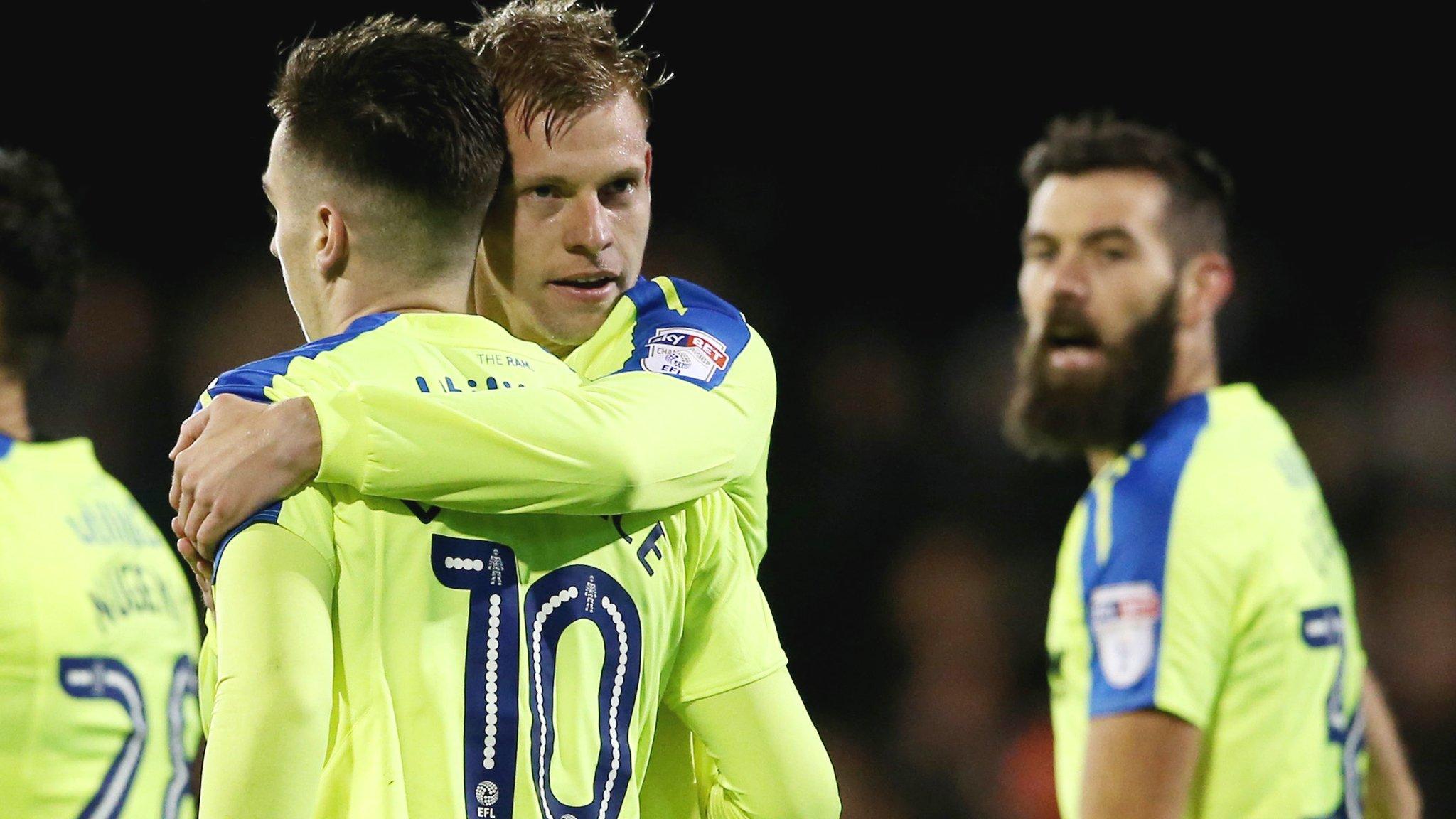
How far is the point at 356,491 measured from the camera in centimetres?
160

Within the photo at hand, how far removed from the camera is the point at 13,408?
3158 mm

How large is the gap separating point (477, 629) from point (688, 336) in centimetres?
53

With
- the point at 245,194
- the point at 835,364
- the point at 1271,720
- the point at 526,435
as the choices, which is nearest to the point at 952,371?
the point at 835,364

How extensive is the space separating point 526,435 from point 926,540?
4.97 m

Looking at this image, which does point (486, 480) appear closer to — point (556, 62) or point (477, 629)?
point (477, 629)

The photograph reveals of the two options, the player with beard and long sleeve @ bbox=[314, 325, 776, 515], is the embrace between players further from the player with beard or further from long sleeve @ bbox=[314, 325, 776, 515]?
the player with beard

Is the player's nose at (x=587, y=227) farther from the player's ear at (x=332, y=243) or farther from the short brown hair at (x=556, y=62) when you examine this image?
the player's ear at (x=332, y=243)

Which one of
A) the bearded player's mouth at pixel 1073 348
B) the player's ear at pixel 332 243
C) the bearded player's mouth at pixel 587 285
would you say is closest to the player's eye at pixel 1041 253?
the bearded player's mouth at pixel 1073 348

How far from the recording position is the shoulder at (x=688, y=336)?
6.37 feet

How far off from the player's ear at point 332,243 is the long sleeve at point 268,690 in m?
0.39

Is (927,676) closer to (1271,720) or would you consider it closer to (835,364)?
(835,364)

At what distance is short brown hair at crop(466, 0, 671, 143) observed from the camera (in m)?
2.12

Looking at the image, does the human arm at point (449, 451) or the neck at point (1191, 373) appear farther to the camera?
the neck at point (1191, 373)

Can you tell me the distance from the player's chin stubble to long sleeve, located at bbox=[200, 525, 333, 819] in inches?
99.0
